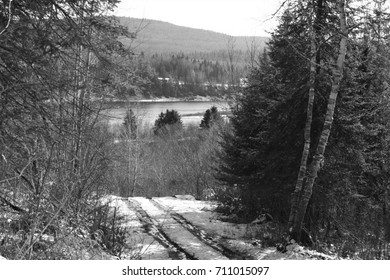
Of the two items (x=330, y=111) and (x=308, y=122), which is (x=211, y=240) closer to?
(x=308, y=122)

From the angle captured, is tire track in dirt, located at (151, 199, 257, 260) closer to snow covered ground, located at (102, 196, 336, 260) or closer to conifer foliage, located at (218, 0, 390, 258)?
snow covered ground, located at (102, 196, 336, 260)

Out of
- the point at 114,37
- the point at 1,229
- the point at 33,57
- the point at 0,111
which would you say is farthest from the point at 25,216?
the point at 114,37

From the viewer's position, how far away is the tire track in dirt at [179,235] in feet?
36.0

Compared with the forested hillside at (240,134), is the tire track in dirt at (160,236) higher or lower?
lower

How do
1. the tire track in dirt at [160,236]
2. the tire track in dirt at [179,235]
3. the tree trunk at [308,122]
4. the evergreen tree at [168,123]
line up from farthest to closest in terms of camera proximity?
the evergreen tree at [168,123], the tree trunk at [308,122], the tire track in dirt at [179,235], the tire track in dirt at [160,236]

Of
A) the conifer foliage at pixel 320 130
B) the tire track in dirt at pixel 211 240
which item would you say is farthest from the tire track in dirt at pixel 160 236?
the conifer foliage at pixel 320 130

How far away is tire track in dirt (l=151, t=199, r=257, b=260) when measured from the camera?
11.1 m

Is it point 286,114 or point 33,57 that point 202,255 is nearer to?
point 286,114

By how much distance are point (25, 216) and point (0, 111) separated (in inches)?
86.3

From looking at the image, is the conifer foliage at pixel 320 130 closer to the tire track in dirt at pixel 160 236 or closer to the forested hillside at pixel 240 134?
the forested hillside at pixel 240 134

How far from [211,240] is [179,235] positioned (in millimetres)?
1030

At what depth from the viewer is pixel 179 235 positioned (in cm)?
1288

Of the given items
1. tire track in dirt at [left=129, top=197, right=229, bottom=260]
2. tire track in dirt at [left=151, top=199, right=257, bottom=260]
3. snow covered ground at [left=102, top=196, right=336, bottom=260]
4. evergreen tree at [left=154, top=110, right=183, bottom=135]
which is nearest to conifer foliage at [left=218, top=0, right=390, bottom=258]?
snow covered ground at [left=102, top=196, right=336, bottom=260]

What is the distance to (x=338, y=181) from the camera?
42.9ft
